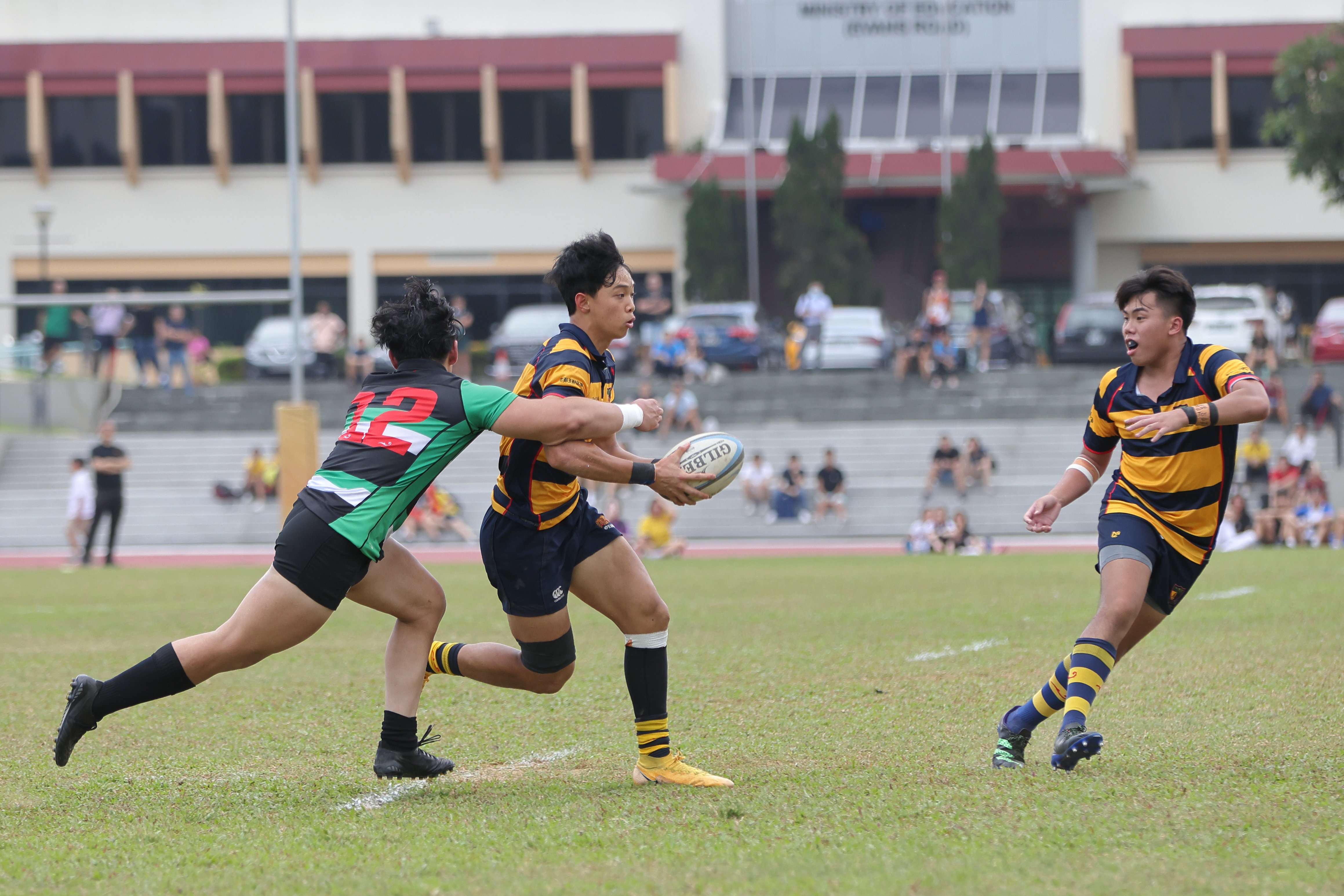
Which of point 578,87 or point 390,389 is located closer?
point 390,389

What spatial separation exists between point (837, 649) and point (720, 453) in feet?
14.8

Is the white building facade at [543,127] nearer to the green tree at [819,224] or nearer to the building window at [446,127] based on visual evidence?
the building window at [446,127]

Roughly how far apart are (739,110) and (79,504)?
27017 millimetres

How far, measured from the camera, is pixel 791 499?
2522 centimetres

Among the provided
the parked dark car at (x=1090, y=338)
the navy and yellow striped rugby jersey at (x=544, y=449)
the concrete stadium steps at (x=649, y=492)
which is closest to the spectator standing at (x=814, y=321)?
the concrete stadium steps at (x=649, y=492)

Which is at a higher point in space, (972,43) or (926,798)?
(972,43)

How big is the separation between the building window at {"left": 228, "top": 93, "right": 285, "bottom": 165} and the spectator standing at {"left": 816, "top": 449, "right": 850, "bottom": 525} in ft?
82.2

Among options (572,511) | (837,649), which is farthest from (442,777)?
(837,649)

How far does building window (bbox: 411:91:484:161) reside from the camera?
143 ft

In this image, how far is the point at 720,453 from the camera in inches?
218

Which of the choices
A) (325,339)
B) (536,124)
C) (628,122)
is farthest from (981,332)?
(536,124)

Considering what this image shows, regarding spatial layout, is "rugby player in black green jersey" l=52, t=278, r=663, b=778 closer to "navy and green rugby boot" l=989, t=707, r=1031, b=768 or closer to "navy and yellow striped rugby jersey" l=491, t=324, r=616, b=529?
"navy and yellow striped rugby jersey" l=491, t=324, r=616, b=529

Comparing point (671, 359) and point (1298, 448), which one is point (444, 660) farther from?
point (671, 359)

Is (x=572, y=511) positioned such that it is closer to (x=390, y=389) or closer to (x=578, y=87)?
(x=390, y=389)
